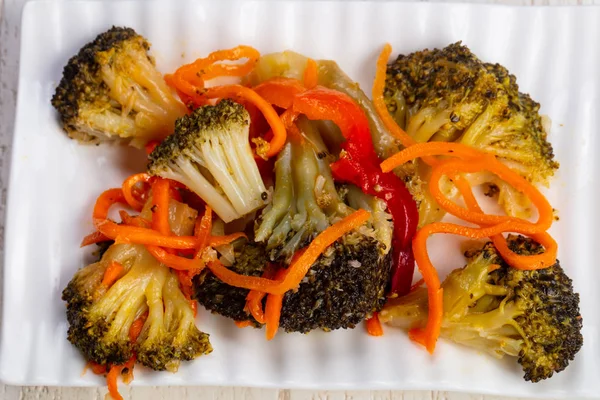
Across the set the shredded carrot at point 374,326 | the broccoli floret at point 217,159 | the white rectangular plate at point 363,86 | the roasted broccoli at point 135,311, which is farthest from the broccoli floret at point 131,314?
the shredded carrot at point 374,326

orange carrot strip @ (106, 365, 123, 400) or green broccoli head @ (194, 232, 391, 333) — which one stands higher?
Result: green broccoli head @ (194, 232, 391, 333)

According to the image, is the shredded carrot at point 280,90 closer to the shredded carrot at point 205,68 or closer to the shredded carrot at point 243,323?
the shredded carrot at point 205,68

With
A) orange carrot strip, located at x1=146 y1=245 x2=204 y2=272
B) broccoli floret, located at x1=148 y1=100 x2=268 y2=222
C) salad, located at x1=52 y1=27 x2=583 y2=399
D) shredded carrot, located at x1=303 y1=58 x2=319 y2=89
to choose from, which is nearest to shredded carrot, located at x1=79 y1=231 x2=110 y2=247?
salad, located at x1=52 y1=27 x2=583 y2=399

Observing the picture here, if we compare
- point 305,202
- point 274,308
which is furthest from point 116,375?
point 305,202

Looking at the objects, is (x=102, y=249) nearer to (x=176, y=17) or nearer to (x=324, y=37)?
(x=176, y=17)

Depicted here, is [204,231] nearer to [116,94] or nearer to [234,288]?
[234,288]

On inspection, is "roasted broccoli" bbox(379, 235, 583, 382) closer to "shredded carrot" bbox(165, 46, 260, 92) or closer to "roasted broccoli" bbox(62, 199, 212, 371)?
"roasted broccoli" bbox(62, 199, 212, 371)
